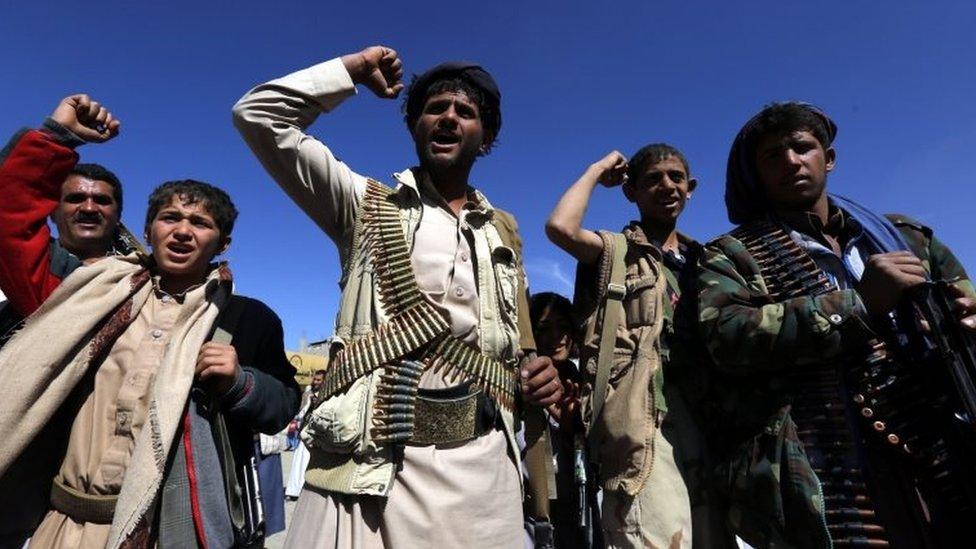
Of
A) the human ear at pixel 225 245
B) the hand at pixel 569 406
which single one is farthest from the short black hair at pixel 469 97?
the hand at pixel 569 406

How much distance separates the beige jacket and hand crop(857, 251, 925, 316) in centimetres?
159

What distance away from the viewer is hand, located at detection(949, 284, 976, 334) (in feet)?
7.29

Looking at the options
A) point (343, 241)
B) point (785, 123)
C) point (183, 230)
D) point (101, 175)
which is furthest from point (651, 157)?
point (101, 175)

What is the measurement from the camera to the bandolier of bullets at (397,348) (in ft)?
7.31

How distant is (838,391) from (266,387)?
267cm

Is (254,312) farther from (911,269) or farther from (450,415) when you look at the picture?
(911,269)

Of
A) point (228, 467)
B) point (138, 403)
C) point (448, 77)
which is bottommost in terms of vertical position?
point (228, 467)

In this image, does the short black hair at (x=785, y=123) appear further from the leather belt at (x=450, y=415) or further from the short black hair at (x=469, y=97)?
the leather belt at (x=450, y=415)

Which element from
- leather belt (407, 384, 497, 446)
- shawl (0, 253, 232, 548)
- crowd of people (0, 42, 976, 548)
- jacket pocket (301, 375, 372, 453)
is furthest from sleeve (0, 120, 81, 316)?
leather belt (407, 384, 497, 446)

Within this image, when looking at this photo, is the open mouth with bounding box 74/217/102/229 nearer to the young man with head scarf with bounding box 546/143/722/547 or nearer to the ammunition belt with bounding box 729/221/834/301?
the young man with head scarf with bounding box 546/143/722/547

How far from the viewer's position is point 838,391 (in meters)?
2.38

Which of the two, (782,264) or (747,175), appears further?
(747,175)

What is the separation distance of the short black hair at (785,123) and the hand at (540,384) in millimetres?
1801

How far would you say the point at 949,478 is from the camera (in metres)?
2.18
